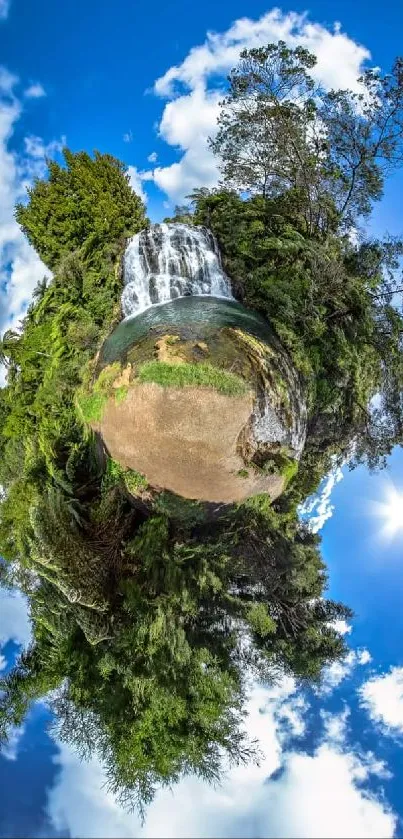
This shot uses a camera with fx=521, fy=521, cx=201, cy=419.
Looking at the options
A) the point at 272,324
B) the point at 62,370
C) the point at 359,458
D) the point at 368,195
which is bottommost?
the point at 62,370

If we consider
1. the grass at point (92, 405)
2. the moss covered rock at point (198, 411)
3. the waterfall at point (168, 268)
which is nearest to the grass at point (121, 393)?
the moss covered rock at point (198, 411)

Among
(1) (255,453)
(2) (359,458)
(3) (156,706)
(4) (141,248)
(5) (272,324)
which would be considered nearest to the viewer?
(3) (156,706)

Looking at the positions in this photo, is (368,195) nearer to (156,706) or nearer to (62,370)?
(62,370)

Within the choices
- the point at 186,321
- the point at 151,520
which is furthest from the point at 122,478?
the point at 186,321

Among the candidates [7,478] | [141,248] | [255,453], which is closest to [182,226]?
[141,248]

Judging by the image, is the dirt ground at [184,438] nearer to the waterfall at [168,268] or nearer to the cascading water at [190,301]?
the cascading water at [190,301]

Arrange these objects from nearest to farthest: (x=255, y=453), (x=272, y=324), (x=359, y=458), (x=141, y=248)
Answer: (x=255, y=453) < (x=272, y=324) < (x=141, y=248) < (x=359, y=458)
